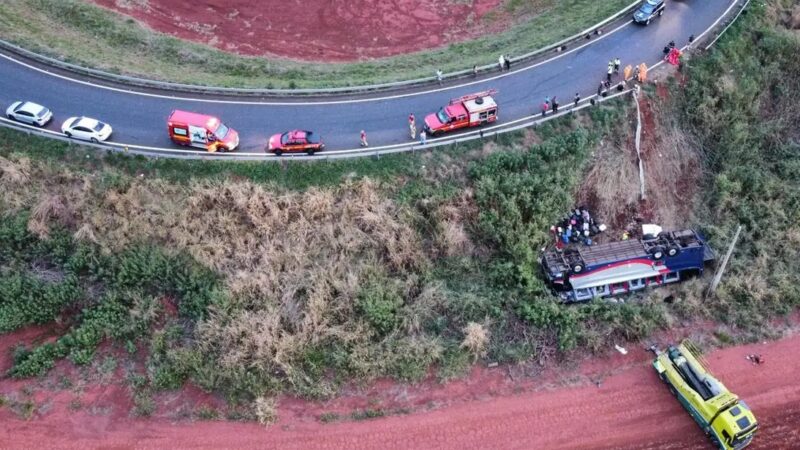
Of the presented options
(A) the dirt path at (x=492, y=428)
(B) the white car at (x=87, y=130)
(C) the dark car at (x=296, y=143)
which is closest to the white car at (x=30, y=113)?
(B) the white car at (x=87, y=130)

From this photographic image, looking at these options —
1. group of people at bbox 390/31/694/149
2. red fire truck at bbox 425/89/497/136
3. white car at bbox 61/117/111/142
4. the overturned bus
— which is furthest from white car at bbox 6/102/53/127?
the overturned bus

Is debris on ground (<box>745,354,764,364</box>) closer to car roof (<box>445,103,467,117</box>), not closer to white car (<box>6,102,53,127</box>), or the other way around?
car roof (<box>445,103,467,117</box>)

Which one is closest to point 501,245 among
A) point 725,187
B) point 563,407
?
point 563,407

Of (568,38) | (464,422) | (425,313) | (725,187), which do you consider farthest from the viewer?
(568,38)

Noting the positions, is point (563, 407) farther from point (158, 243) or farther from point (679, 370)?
point (158, 243)

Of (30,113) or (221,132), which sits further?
(30,113)

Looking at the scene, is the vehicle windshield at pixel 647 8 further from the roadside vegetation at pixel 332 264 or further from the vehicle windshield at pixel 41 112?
the vehicle windshield at pixel 41 112

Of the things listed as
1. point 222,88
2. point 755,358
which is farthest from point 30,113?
point 755,358

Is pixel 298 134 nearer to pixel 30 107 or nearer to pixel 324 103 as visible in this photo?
pixel 324 103
